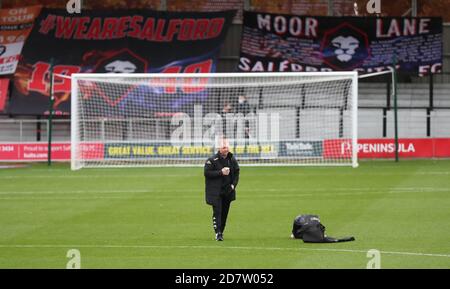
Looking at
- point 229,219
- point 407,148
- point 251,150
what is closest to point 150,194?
point 229,219

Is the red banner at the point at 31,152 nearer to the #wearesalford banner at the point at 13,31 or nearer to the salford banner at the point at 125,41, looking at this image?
the salford banner at the point at 125,41

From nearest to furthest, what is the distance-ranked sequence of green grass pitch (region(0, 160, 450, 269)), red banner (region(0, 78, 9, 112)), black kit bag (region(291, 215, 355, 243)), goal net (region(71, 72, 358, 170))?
green grass pitch (region(0, 160, 450, 269))
black kit bag (region(291, 215, 355, 243))
goal net (region(71, 72, 358, 170))
red banner (region(0, 78, 9, 112))

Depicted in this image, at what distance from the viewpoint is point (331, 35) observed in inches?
1670

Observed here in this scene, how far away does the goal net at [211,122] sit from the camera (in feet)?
115

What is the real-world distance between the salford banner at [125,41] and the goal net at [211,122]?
3157 millimetres

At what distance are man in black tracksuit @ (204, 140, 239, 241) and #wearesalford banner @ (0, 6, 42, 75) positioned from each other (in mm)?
26422

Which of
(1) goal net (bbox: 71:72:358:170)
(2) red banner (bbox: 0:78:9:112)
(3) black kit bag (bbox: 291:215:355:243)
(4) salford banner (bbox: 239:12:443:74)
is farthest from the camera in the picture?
(4) salford banner (bbox: 239:12:443:74)

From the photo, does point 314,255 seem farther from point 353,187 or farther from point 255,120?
point 255,120

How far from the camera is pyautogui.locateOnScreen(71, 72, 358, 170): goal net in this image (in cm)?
3509

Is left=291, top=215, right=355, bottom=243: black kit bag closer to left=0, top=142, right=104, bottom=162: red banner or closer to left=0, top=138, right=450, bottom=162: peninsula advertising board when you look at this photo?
left=0, top=138, right=450, bottom=162: peninsula advertising board

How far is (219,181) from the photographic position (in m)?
17.4

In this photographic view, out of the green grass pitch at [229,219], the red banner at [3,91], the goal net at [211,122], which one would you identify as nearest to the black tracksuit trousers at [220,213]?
the green grass pitch at [229,219]

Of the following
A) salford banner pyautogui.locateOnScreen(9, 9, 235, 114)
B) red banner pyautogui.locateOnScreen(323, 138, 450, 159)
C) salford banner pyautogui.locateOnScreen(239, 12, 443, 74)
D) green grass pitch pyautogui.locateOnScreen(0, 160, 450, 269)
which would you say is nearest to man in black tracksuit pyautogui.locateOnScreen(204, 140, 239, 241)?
green grass pitch pyautogui.locateOnScreen(0, 160, 450, 269)
